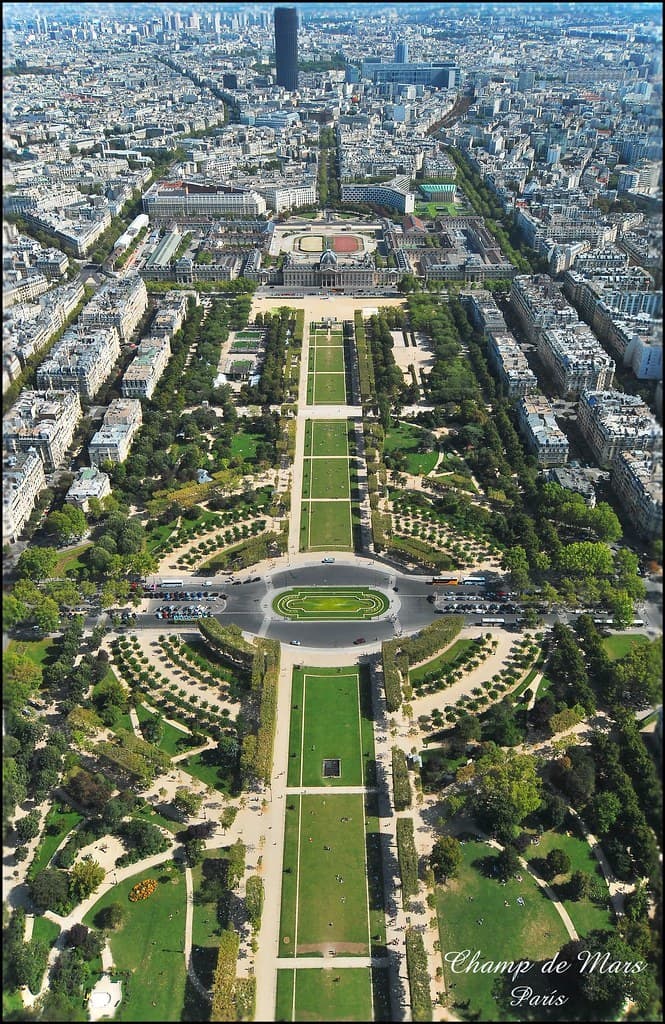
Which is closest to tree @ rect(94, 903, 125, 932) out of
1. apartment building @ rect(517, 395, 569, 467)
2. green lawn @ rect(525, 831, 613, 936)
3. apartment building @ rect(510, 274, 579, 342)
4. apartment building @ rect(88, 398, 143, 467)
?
green lawn @ rect(525, 831, 613, 936)

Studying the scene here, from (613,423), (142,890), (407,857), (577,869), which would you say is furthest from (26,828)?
(613,423)

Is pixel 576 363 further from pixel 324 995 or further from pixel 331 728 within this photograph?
pixel 324 995

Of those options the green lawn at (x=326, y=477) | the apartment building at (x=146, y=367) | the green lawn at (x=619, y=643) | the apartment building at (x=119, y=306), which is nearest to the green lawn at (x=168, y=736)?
the green lawn at (x=326, y=477)

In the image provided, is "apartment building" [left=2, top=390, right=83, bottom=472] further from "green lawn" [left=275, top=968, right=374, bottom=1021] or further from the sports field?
"green lawn" [left=275, top=968, right=374, bottom=1021]

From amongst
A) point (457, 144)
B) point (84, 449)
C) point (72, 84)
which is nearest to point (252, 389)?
point (84, 449)

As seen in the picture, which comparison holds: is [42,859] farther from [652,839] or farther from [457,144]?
[457,144]

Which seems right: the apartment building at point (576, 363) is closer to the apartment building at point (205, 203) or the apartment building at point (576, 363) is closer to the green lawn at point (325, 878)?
the green lawn at point (325, 878)
